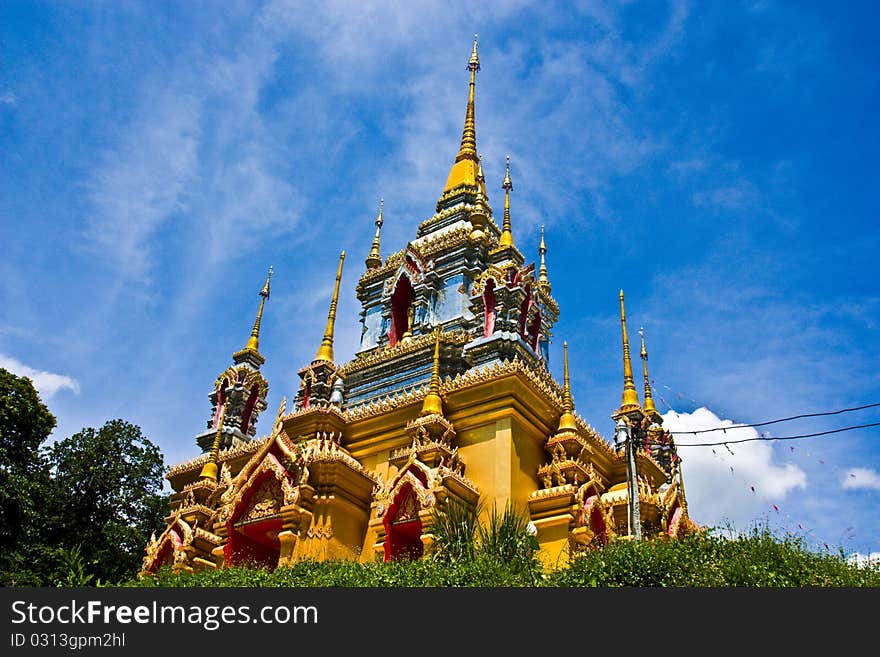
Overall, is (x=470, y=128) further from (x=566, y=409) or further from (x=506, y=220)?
(x=566, y=409)

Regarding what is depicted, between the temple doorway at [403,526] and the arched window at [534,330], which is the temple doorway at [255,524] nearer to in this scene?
the temple doorway at [403,526]

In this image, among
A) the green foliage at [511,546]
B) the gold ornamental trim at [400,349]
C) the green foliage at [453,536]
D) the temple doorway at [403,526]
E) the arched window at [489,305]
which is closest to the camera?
the green foliage at [511,546]

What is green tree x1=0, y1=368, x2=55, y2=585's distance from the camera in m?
21.5

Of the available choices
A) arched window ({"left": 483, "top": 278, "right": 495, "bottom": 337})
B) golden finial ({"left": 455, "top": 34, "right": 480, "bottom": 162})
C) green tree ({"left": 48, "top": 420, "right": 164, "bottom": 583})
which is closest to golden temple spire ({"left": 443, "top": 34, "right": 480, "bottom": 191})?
golden finial ({"left": 455, "top": 34, "right": 480, "bottom": 162})

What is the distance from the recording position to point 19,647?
8211mm

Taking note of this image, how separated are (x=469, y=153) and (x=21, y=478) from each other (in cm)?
1875

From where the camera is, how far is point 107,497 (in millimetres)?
24719

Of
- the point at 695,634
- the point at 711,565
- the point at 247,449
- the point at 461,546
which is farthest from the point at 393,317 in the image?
the point at 695,634

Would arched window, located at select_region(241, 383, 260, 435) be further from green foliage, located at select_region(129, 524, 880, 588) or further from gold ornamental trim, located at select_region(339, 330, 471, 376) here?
green foliage, located at select_region(129, 524, 880, 588)

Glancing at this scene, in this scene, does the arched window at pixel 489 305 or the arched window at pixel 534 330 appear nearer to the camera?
the arched window at pixel 489 305

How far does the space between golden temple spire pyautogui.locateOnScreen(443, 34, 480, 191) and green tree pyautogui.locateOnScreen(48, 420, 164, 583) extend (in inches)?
558

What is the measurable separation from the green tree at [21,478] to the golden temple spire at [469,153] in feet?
51.0

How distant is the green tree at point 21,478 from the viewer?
70.5 feet

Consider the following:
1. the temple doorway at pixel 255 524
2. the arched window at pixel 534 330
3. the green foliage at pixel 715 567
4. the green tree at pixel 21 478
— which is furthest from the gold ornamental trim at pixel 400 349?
the green foliage at pixel 715 567
